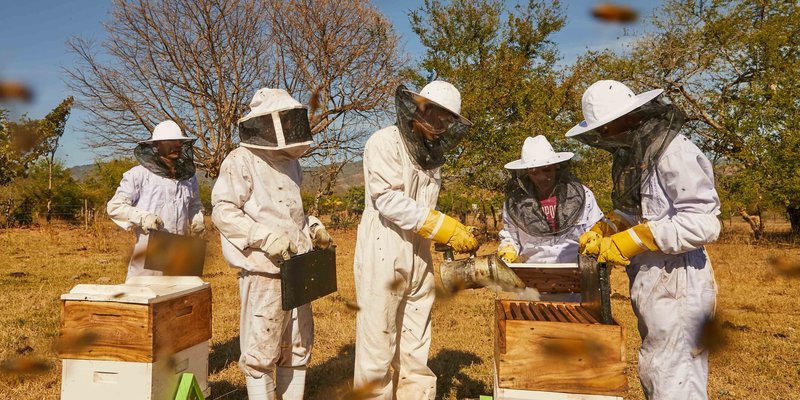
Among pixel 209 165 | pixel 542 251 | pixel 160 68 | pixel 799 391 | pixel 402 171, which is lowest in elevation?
pixel 799 391

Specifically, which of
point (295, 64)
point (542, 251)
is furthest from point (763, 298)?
point (295, 64)

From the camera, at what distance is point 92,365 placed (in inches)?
114

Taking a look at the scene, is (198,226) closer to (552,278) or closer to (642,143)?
(552,278)

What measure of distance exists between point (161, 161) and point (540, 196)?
339cm

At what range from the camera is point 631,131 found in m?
2.78

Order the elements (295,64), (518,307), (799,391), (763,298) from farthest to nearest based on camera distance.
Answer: (295,64), (763,298), (799,391), (518,307)

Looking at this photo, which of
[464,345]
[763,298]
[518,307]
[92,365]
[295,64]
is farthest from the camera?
[295,64]

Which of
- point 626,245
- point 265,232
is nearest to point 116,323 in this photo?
point 265,232

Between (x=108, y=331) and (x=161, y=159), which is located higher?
(x=161, y=159)

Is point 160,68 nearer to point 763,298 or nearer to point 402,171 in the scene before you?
point 402,171

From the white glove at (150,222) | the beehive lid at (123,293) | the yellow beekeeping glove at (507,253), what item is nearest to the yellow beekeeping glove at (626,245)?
the yellow beekeeping glove at (507,253)

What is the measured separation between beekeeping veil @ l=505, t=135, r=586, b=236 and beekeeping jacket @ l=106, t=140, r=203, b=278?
3.01 metres

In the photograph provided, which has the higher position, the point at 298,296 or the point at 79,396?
the point at 298,296

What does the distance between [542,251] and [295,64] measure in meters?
14.0
